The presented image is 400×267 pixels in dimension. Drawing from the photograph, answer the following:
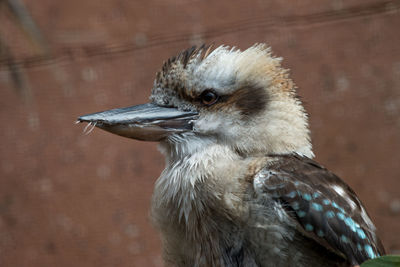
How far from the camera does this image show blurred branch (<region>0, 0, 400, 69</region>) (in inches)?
130

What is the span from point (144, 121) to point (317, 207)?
1.86 ft

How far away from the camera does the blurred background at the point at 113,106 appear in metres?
3.31

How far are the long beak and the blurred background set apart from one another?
5.31 feet

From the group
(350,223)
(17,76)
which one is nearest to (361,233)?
(350,223)

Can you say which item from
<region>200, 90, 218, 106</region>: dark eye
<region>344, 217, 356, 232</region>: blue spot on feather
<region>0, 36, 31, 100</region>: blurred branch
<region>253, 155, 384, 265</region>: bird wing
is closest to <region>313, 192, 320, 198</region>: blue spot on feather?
<region>253, 155, 384, 265</region>: bird wing

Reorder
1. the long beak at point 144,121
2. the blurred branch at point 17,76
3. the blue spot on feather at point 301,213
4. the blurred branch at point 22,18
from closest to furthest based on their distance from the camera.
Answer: the blue spot on feather at point 301,213 < the long beak at point 144,121 < the blurred branch at point 22,18 < the blurred branch at point 17,76

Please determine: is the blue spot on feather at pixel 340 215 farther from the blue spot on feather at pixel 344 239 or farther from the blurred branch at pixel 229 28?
the blurred branch at pixel 229 28

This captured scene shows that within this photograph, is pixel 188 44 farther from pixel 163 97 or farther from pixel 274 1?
pixel 163 97

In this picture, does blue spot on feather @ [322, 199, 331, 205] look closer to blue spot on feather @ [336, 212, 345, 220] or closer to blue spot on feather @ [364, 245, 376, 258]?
blue spot on feather @ [336, 212, 345, 220]

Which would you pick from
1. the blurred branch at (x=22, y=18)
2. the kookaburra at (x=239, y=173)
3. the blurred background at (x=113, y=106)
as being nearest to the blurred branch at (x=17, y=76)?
the blurred background at (x=113, y=106)

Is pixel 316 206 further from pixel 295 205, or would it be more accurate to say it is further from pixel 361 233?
pixel 361 233

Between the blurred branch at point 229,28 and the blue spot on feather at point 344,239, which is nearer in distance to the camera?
the blue spot on feather at point 344,239

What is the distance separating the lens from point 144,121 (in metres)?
1.76

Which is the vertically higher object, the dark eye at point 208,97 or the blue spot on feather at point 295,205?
the dark eye at point 208,97
